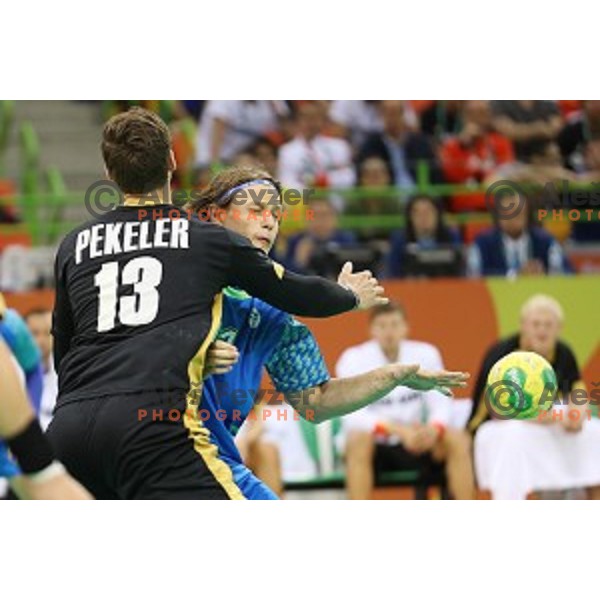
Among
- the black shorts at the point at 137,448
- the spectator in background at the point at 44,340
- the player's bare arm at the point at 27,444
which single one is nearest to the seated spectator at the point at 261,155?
the spectator in background at the point at 44,340

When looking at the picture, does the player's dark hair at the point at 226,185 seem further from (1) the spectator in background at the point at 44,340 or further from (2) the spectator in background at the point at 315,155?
(2) the spectator in background at the point at 315,155

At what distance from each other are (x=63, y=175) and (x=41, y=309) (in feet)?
14.9

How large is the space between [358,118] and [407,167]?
98 centimetres

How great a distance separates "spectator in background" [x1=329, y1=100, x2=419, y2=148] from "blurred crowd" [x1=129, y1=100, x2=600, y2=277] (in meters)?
0.01

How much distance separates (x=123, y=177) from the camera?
6.46 metres

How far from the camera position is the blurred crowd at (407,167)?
511 inches

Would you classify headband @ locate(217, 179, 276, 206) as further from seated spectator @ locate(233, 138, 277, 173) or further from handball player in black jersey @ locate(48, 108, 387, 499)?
seated spectator @ locate(233, 138, 277, 173)

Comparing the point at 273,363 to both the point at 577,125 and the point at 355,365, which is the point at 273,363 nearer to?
the point at 355,365

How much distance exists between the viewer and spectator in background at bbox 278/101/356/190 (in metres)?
14.4

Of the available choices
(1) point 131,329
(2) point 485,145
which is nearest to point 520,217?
(2) point 485,145

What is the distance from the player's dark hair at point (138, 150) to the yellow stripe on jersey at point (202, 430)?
638mm

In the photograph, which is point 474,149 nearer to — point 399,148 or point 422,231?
point 399,148

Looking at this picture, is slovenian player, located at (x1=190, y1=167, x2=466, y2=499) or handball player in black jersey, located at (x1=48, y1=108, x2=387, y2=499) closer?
handball player in black jersey, located at (x1=48, y1=108, x2=387, y2=499)

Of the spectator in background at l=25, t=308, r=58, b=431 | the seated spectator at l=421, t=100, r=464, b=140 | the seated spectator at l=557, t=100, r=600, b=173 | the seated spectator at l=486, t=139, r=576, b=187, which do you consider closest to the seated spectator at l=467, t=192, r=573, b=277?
the seated spectator at l=486, t=139, r=576, b=187
